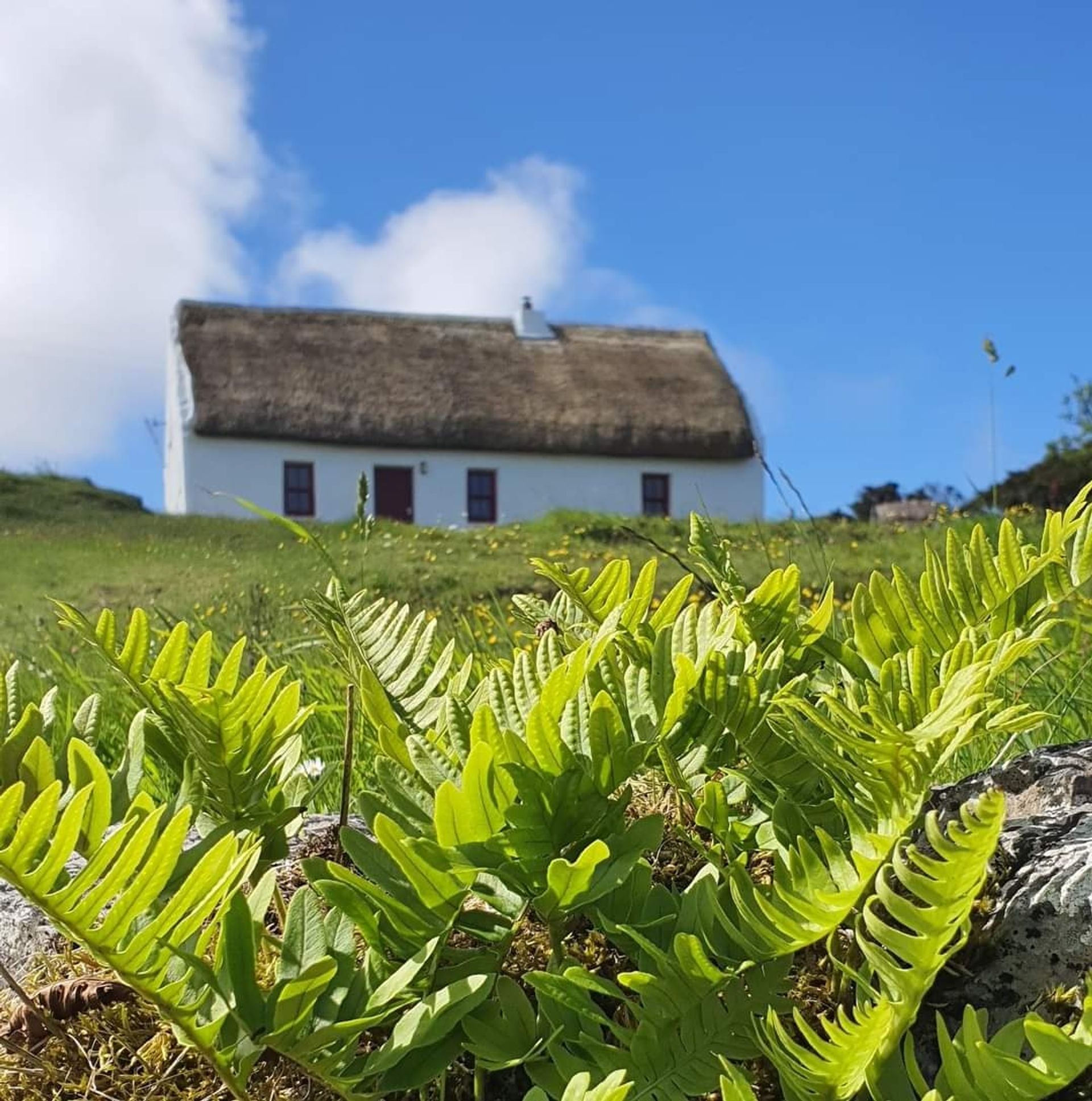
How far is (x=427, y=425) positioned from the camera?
1063 inches

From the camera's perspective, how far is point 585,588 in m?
1.36

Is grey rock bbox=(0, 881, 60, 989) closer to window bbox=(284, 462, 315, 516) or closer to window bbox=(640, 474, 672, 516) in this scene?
window bbox=(284, 462, 315, 516)

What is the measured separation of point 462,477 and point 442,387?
7.29 ft

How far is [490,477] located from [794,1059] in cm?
2657

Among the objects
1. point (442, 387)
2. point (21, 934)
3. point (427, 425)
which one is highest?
point (442, 387)

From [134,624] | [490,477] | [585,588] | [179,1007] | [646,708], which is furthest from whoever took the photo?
[490,477]

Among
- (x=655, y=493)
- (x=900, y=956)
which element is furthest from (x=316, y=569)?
(x=655, y=493)

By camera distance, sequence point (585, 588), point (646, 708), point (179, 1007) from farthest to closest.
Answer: point (585, 588)
point (646, 708)
point (179, 1007)

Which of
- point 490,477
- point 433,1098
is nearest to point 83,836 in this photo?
point 433,1098

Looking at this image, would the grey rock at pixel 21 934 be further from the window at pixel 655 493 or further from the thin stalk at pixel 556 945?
the window at pixel 655 493

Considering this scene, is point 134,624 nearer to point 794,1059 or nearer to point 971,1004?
point 794,1059

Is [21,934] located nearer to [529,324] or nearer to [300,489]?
[300,489]

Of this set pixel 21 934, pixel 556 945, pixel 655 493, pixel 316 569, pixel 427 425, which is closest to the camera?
pixel 556 945

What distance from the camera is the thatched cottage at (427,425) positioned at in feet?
85.9
